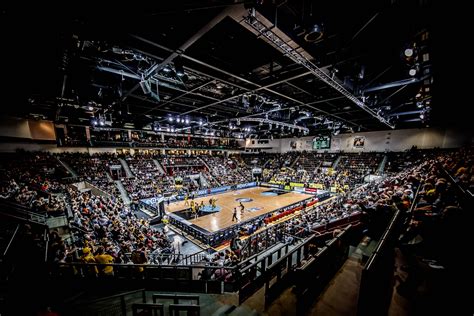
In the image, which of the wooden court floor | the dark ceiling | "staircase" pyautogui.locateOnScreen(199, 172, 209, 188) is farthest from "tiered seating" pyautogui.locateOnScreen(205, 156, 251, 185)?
the dark ceiling

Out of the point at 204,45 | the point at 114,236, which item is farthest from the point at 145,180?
the point at 204,45

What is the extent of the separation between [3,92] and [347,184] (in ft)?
98.8

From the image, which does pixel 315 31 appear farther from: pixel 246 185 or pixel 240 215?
pixel 246 185

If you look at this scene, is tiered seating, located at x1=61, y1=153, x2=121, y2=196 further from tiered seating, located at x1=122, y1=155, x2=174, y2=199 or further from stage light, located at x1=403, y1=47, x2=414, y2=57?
stage light, located at x1=403, y1=47, x2=414, y2=57

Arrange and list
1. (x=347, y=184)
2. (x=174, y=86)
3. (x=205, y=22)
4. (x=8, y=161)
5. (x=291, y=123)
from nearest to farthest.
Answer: (x=205, y=22)
(x=174, y=86)
(x=8, y=161)
(x=291, y=123)
(x=347, y=184)

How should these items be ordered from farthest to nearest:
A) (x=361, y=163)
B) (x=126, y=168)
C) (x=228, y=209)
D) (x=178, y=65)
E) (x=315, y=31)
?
(x=361, y=163) → (x=126, y=168) → (x=228, y=209) → (x=178, y=65) → (x=315, y=31)

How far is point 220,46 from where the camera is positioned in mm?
5957

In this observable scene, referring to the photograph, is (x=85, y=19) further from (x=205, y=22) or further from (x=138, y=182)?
(x=138, y=182)

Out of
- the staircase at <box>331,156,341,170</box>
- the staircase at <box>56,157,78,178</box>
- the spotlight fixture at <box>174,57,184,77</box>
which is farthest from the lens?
the staircase at <box>331,156,341,170</box>

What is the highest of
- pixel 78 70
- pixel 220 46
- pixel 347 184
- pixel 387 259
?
pixel 220 46

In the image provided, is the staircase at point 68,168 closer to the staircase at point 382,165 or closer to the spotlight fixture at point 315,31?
the spotlight fixture at point 315,31

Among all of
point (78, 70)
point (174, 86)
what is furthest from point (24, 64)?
point (174, 86)

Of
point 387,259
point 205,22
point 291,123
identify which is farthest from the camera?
point 291,123

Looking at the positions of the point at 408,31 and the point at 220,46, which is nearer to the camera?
the point at 408,31
